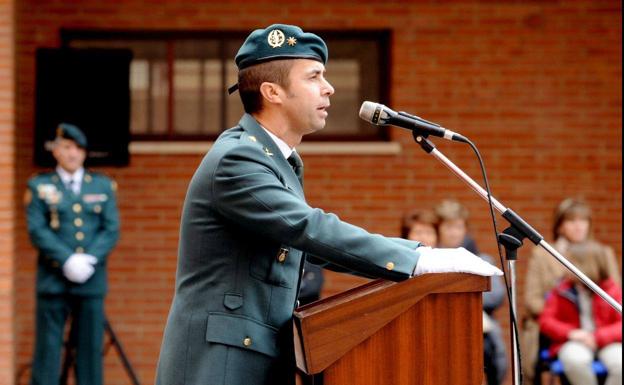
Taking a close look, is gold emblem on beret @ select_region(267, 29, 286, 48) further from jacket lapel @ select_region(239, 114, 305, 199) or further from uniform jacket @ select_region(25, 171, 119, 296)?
uniform jacket @ select_region(25, 171, 119, 296)

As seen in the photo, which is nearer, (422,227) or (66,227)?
(422,227)

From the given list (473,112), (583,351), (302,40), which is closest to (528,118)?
(473,112)

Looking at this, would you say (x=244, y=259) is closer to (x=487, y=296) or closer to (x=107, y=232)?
(x=487, y=296)

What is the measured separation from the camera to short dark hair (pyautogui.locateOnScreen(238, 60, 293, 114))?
3.34 meters

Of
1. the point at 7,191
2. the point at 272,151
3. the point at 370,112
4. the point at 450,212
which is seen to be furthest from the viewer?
the point at 7,191

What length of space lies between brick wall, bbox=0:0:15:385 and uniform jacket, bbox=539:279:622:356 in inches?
136

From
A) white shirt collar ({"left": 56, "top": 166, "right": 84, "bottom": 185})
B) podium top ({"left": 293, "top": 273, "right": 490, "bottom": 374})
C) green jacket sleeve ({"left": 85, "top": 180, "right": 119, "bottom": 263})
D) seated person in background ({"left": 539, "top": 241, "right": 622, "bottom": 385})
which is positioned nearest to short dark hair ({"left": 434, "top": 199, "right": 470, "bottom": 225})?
seated person in background ({"left": 539, "top": 241, "right": 622, "bottom": 385})

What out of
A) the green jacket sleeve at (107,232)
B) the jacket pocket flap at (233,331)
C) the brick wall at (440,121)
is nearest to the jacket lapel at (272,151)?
the jacket pocket flap at (233,331)

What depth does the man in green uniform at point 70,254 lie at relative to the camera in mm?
7723

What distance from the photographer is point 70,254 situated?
7.71 m

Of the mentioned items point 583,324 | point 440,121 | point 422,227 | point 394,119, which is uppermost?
point 394,119

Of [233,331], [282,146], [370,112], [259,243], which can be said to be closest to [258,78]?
[282,146]

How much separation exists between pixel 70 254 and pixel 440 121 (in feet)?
9.67

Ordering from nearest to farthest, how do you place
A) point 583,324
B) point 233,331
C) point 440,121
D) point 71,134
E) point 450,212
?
point 233,331
point 583,324
point 450,212
point 71,134
point 440,121
